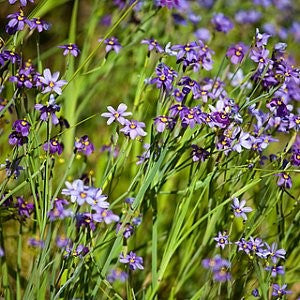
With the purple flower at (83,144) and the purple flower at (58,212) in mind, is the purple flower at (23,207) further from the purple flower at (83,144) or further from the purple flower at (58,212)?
the purple flower at (83,144)

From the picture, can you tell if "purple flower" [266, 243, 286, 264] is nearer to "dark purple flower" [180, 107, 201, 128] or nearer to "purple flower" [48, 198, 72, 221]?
"dark purple flower" [180, 107, 201, 128]

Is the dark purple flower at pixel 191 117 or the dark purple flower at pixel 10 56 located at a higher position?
the dark purple flower at pixel 10 56

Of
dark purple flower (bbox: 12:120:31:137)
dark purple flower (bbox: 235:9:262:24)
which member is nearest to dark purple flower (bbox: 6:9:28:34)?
dark purple flower (bbox: 12:120:31:137)

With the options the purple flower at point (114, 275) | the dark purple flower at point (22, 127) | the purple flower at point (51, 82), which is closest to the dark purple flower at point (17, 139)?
the dark purple flower at point (22, 127)

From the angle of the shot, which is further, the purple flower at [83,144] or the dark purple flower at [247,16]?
the dark purple flower at [247,16]

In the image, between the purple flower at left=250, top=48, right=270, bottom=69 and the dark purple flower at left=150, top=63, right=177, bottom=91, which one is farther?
the purple flower at left=250, top=48, right=270, bottom=69

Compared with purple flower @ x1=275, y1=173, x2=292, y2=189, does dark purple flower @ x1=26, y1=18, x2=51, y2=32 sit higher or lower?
higher

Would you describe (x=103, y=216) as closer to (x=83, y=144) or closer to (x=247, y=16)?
(x=83, y=144)

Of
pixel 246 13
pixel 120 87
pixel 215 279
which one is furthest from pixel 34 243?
pixel 246 13

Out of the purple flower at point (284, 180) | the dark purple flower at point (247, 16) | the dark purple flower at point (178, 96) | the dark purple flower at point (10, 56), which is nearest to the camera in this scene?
the dark purple flower at point (10, 56)

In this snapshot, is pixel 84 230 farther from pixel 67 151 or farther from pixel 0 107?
pixel 67 151

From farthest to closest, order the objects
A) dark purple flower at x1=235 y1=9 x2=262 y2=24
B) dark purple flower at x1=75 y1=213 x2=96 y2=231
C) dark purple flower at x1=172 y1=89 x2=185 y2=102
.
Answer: dark purple flower at x1=235 y1=9 x2=262 y2=24
dark purple flower at x1=172 y1=89 x2=185 y2=102
dark purple flower at x1=75 y1=213 x2=96 y2=231
